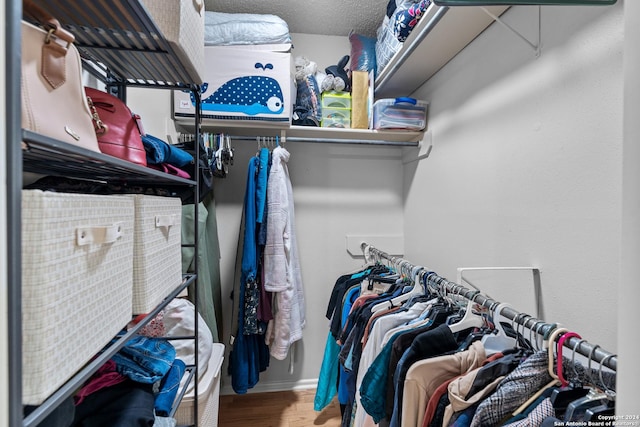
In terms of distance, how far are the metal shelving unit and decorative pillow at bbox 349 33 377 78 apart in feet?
3.76

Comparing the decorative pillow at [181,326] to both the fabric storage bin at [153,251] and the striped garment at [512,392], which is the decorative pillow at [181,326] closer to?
the fabric storage bin at [153,251]

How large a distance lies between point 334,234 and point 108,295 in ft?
5.12

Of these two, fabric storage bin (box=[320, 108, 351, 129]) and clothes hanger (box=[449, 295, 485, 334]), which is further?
fabric storage bin (box=[320, 108, 351, 129])

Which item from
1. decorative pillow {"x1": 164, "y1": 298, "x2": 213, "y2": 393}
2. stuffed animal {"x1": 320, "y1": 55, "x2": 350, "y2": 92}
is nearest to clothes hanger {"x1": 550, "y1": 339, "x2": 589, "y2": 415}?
decorative pillow {"x1": 164, "y1": 298, "x2": 213, "y2": 393}

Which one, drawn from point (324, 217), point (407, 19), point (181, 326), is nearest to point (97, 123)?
point (181, 326)

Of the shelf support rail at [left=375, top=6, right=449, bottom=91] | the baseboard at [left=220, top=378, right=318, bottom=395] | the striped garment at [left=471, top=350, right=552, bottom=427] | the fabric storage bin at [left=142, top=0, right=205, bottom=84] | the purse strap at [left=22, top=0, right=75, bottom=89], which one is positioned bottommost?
the baseboard at [left=220, top=378, right=318, bottom=395]

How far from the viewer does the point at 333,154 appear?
2.04 metres

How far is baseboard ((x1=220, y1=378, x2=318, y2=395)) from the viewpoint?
2.00 metres

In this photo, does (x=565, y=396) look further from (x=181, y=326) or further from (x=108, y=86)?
(x=108, y=86)

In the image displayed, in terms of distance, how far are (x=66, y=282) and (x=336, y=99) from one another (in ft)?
5.35

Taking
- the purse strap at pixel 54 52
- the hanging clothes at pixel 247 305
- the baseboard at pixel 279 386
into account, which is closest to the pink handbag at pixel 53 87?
the purse strap at pixel 54 52

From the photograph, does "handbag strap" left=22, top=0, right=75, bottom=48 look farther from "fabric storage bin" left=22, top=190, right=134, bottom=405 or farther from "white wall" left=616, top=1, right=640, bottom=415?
"white wall" left=616, top=1, right=640, bottom=415

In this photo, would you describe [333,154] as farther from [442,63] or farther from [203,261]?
[203,261]

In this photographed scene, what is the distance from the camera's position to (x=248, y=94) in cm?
159
